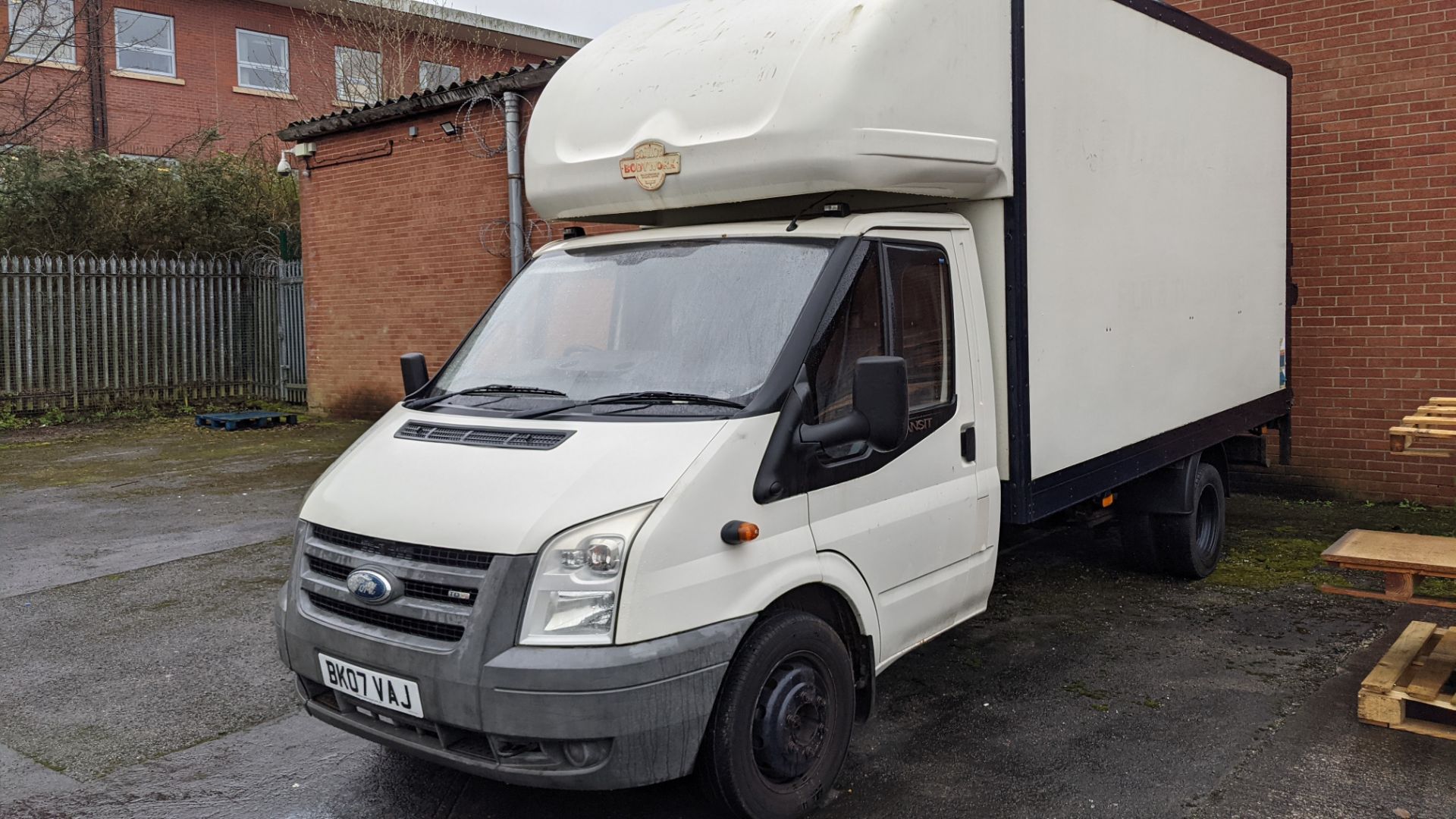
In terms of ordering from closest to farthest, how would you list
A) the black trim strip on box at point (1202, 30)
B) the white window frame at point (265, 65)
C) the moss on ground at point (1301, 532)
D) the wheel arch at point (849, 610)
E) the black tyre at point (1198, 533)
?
the wheel arch at point (849, 610), the black trim strip on box at point (1202, 30), the black tyre at point (1198, 533), the moss on ground at point (1301, 532), the white window frame at point (265, 65)

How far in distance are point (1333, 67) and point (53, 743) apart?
9.28 meters

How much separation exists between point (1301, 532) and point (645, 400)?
19.8ft

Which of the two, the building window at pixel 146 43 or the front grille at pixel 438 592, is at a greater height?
the building window at pixel 146 43

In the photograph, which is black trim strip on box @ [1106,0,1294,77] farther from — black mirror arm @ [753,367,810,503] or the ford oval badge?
the ford oval badge

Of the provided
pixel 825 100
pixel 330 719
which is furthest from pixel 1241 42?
pixel 330 719

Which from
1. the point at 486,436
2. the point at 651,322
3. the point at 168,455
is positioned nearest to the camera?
the point at 486,436

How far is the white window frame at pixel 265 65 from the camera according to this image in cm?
2531

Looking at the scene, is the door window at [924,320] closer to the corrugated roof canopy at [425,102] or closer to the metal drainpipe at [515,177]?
the corrugated roof canopy at [425,102]

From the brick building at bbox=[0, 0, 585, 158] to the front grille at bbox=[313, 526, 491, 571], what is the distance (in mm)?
19246

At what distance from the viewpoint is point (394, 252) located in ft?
44.5

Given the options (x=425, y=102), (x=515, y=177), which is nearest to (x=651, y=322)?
(x=515, y=177)

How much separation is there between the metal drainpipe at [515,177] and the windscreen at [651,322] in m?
7.32

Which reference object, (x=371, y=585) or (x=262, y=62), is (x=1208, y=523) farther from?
(x=262, y=62)

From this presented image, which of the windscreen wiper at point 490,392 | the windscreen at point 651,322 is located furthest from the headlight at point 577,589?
the windscreen wiper at point 490,392
